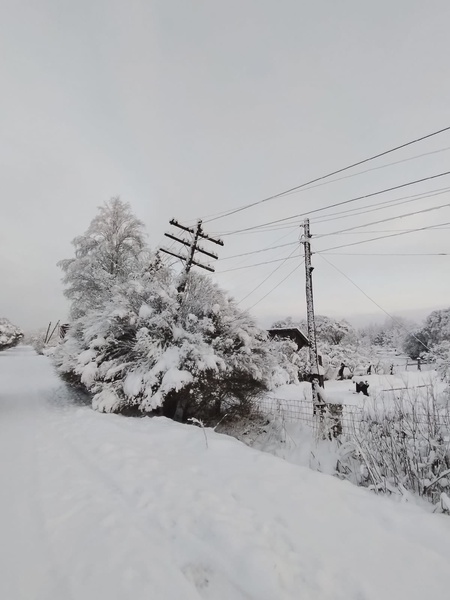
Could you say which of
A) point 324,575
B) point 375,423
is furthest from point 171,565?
point 375,423

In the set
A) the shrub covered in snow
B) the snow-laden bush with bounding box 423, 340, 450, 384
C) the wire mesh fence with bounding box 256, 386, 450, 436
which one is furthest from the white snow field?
the snow-laden bush with bounding box 423, 340, 450, 384

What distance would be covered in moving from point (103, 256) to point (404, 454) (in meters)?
15.9

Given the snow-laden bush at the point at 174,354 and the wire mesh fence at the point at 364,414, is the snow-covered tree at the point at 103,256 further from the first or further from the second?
the wire mesh fence at the point at 364,414

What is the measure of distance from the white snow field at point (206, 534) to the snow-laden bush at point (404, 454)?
1227mm

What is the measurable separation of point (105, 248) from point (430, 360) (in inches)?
619

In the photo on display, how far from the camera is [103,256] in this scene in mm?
16312

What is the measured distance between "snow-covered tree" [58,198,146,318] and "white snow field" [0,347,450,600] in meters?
12.3

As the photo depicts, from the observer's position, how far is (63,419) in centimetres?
745

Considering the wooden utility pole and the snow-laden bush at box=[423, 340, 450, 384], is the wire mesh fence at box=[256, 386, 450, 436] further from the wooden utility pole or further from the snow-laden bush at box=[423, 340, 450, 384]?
the wooden utility pole

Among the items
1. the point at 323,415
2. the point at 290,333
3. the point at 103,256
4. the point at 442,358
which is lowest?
the point at 323,415

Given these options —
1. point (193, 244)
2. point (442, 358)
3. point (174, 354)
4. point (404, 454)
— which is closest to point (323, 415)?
point (404, 454)

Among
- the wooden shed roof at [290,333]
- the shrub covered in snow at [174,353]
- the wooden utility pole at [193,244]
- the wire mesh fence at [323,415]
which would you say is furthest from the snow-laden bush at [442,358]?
the wooden shed roof at [290,333]

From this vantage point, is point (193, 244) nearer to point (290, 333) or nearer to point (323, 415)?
point (323, 415)

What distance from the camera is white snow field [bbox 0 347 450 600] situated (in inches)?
74.4
